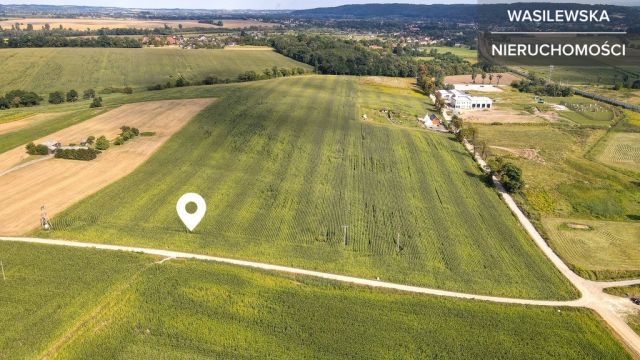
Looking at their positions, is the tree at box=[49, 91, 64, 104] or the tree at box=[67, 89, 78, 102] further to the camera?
the tree at box=[67, 89, 78, 102]

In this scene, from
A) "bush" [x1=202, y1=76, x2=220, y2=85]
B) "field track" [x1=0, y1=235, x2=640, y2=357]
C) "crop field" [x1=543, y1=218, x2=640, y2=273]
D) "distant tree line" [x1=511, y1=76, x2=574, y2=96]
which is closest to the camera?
"field track" [x1=0, y1=235, x2=640, y2=357]

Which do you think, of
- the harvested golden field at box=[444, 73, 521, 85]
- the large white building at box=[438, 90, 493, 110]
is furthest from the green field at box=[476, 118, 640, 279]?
the harvested golden field at box=[444, 73, 521, 85]

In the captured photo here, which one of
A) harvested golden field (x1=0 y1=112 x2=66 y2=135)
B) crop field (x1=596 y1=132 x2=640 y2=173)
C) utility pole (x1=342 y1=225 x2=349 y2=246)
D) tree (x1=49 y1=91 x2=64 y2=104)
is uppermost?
tree (x1=49 y1=91 x2=64 y2=104)

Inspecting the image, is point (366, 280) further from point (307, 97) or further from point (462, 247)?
point (307, 97)

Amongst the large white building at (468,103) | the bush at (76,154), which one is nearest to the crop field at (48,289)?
the bush at (76,154)

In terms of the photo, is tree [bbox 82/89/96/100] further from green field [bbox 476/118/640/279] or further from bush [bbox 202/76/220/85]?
green field [bbox 476/118/640/279]

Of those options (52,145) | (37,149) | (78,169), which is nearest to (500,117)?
(78,169)

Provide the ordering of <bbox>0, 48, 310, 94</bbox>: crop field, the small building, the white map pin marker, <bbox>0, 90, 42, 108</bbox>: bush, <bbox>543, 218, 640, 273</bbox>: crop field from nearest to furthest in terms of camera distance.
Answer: <bbox>543, 218, 640, 273</bbox>: crop field < the white map pin marker < the small building < <bbox>0, 90, 42, 108</bbox>: bush < <bbox>0, 48, 310, 94</bbox>: crop field
